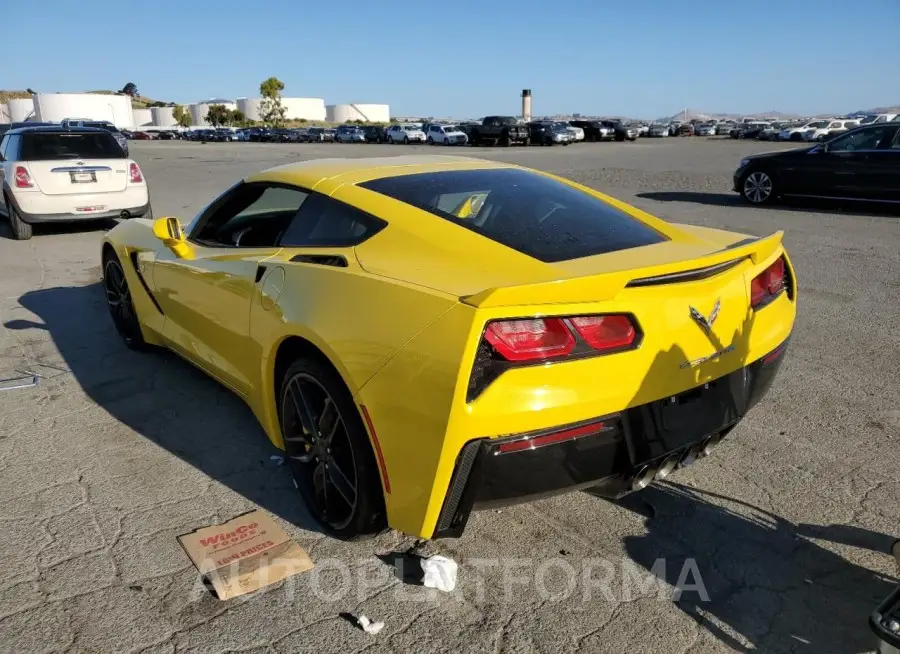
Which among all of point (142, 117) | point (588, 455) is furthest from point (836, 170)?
point (142, 117)

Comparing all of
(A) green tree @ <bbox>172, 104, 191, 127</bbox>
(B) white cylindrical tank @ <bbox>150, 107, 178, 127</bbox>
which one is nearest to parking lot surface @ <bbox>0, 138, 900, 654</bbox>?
(A) green tree @ <bbox>172, 104, 191, 127</bbox>

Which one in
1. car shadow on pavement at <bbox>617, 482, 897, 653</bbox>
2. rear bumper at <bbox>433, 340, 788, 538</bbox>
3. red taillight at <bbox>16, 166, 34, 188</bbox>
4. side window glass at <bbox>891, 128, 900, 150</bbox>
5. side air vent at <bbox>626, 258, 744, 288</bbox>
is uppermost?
side window glass at <bbox>891, 128, 900, 150</bbox>

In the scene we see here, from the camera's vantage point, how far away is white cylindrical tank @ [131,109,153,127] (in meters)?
142

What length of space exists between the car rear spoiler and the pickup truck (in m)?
41.6

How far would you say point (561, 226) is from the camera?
118 inches

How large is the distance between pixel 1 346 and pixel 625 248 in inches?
189

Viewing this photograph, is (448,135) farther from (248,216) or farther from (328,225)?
(328,225)

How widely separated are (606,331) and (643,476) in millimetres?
625

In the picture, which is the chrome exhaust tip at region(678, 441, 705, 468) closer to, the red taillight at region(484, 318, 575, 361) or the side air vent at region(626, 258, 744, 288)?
the side air vent at region(626, 258, 744, 288)

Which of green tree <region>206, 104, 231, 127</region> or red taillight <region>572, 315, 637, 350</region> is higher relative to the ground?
green tree <region>206, 104, 231, 127</region>

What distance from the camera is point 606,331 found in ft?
7.36

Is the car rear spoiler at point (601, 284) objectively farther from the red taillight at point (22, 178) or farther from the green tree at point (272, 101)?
the green tree at point (272, 101)

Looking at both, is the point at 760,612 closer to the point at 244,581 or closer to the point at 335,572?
the point at 335,572

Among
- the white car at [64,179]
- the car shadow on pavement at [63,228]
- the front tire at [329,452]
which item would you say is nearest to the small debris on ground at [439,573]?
the front tire at [329,452]
